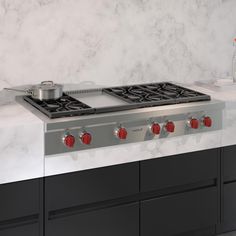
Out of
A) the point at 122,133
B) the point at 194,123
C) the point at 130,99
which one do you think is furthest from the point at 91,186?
the point at 194,123

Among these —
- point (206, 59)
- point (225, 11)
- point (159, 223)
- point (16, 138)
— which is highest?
point (225, 11)

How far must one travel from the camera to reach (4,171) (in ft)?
9.01

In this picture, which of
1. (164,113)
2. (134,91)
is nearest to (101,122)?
(164,113)

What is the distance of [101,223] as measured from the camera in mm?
3072

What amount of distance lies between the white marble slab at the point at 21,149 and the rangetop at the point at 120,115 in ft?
0.17

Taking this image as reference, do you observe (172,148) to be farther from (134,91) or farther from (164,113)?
(134,91)

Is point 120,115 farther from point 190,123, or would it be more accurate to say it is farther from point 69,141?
point 190,123

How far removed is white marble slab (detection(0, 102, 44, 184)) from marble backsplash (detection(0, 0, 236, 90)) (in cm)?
59

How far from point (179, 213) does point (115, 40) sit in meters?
1.10

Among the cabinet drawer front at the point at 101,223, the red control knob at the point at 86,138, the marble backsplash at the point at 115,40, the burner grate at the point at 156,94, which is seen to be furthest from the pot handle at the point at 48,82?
the cabinet drawer front at the point at 101,223

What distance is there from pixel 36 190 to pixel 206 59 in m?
1.66

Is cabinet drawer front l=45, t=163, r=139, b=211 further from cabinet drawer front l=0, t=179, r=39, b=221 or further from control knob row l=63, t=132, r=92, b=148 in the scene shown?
control knob row l=63, t=132, r=92, b=148

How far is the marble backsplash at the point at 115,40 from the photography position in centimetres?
329

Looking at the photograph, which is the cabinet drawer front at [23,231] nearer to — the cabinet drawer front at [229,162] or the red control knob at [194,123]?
the red control knob at [194,123]
